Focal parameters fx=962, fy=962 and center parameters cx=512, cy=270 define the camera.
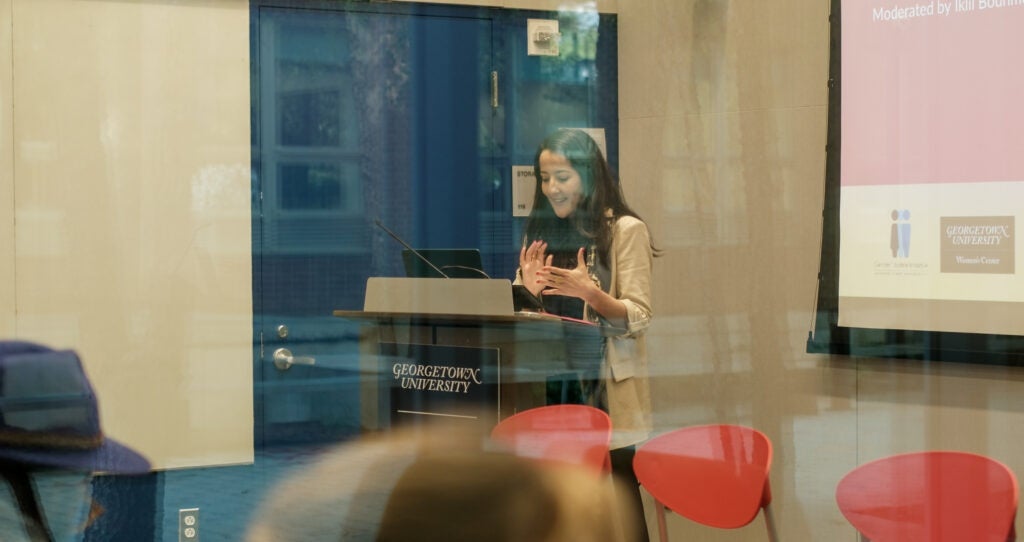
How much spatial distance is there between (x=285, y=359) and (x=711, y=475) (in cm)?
120

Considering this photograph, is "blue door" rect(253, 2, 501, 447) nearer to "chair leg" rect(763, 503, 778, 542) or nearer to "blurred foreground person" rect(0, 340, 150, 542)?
"blurred foreground person" rect(0, 340, 150, 542)

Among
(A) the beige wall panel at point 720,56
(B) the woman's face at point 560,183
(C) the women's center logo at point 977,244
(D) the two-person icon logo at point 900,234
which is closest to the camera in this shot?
(C) the women's center logo at point 977,244

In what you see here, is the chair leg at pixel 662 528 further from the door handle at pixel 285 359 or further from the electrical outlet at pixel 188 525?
the electrical outlet at pixel 188 525

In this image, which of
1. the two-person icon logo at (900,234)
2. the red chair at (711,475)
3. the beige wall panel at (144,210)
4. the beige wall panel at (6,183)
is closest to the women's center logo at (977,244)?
the two-person icon logo at (900,234)

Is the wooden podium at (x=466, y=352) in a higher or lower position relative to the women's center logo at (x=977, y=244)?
lower

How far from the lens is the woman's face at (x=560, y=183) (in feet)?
7.86

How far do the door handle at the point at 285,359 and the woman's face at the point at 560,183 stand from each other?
0.84 m

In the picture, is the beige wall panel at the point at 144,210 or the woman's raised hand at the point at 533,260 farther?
the beige wall panel at the point at 144,210

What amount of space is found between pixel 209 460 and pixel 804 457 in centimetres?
158

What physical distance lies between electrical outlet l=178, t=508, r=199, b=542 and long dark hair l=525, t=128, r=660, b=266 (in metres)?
1.23

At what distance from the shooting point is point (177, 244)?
2650mm

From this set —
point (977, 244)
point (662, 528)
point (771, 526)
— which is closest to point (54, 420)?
point (662, 528)

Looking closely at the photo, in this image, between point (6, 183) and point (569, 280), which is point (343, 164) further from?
point (6, 183)

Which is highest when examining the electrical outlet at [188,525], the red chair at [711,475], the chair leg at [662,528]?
the red chair at [711,475]
